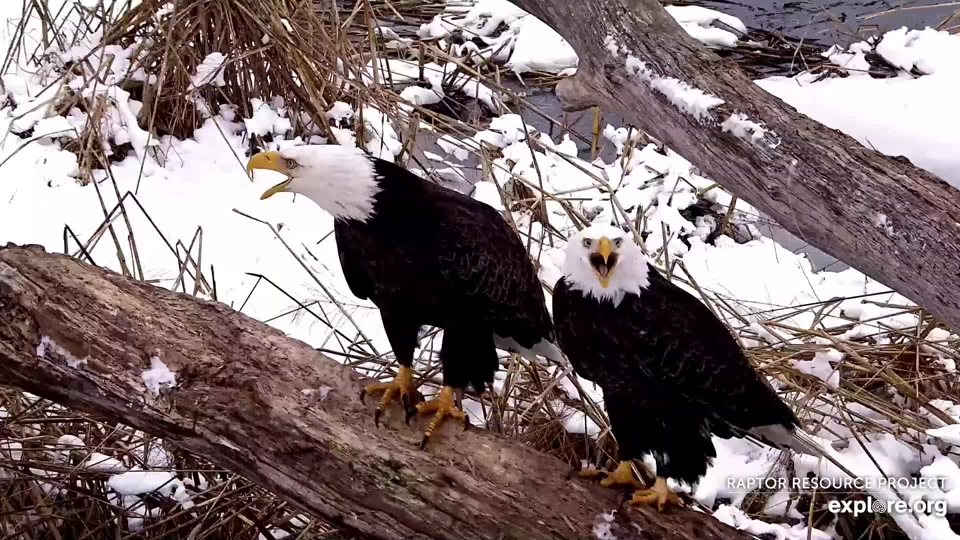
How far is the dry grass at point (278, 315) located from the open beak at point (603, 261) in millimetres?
723

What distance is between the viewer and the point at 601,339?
4.28 ft

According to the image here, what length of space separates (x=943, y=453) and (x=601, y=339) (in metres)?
1.09

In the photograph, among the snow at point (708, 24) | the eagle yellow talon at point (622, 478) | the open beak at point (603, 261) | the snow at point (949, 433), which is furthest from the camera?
the snow at point (708, 24)

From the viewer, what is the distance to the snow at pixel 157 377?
1.45 meters

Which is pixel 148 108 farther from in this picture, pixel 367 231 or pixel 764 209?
pixel 764 209

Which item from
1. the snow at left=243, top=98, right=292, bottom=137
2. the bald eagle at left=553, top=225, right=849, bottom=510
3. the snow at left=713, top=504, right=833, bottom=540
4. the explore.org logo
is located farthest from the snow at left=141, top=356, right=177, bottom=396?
the snow at left=243, top=98, right=292, bottom=137

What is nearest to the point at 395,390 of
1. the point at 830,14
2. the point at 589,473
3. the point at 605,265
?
the point at 589,473

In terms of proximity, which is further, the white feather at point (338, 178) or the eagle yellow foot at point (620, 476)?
the eagle yellow foot at point (620, 476)

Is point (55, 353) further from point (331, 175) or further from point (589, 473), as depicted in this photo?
point (589, 473)

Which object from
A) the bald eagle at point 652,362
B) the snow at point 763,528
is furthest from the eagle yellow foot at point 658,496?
the snow at point 763,528

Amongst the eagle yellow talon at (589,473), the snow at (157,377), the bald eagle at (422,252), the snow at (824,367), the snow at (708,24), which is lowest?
the snow at (157,377)

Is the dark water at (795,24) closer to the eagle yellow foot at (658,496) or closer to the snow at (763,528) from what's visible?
the snow at (763,528)

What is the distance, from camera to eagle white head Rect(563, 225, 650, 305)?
1.24 metres

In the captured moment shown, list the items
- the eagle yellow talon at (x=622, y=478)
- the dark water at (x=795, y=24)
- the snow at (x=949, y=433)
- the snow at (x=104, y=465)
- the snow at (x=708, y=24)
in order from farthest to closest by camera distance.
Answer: the snow at (x=708, y=24) → the dark water at (x=795, y=24) → the snow at (x=104, y=465) → the snow at (x=949, y=433) → the eagle yellow talon at (x=622, y=478)
